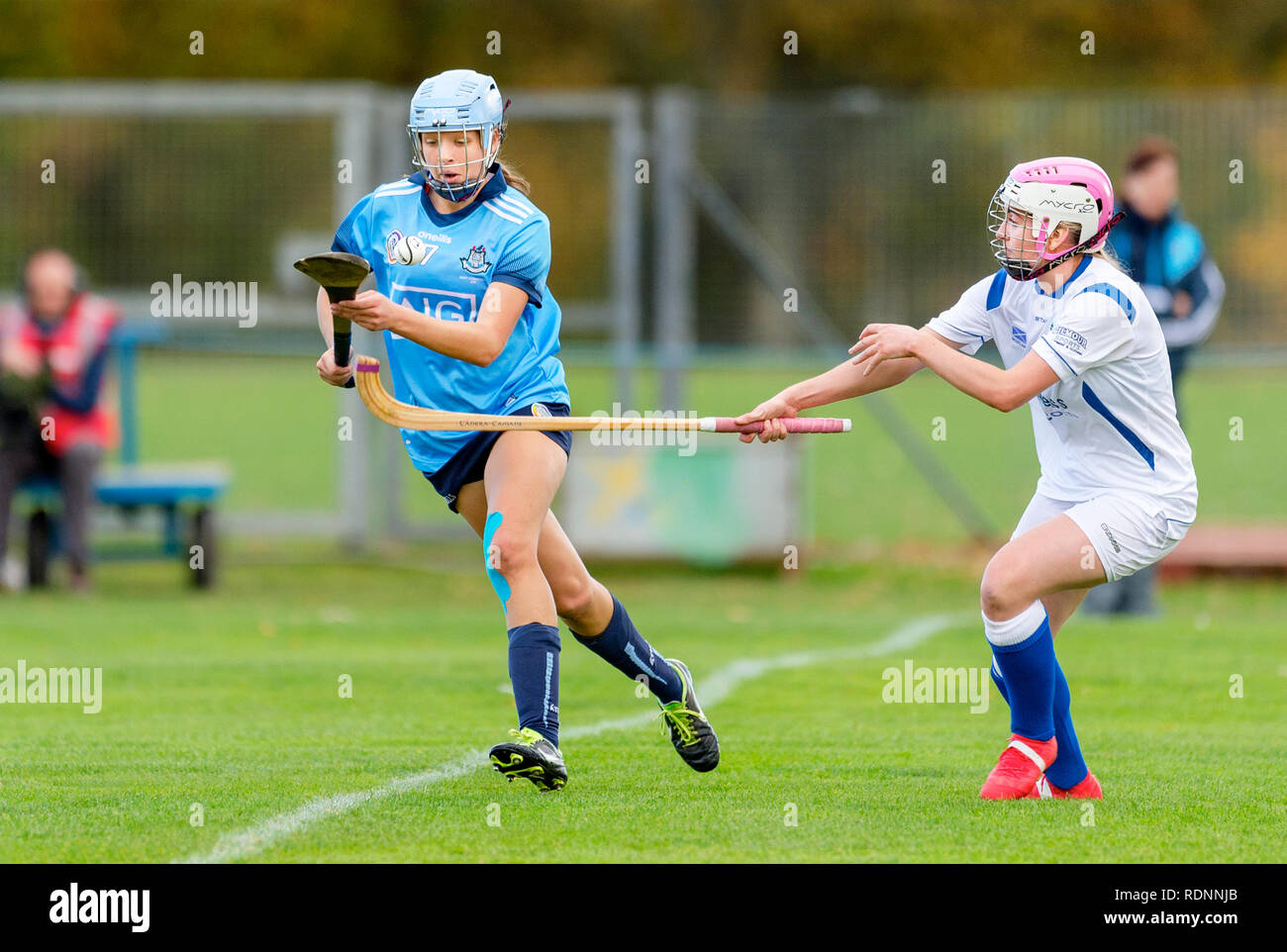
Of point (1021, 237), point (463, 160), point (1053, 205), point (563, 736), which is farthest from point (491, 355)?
point (563, 736)

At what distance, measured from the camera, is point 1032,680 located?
6.02 m

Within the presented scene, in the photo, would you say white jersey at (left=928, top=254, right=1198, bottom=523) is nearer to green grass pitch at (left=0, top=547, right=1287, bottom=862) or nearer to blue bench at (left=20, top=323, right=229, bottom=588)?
green grass pitch at (left=0, top=547, right=1287, bottom=862)

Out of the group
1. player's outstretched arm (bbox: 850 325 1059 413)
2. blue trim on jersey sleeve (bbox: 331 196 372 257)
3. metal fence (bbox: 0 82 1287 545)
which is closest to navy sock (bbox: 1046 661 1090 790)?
player's outstretched arm (bbox: 850 325 1059 413)

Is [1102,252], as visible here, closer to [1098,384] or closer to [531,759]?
[1098,384]

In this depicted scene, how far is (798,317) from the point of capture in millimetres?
13547

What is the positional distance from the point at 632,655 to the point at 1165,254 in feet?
18.3

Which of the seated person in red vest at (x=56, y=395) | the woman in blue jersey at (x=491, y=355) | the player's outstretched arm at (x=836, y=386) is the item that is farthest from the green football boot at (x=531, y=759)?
the seated person in red vest at (x=56, y=395)

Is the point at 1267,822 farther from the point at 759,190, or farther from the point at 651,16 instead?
the point at 651,16

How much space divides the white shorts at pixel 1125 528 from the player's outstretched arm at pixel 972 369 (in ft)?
1.52

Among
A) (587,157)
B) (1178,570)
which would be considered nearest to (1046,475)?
(1178,570)

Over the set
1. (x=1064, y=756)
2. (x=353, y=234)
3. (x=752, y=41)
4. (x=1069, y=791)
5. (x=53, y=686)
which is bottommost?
(x=53, y=686)

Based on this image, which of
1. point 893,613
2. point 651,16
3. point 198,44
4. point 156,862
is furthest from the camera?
point 651,16

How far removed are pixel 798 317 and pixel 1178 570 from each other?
10.3 feet
